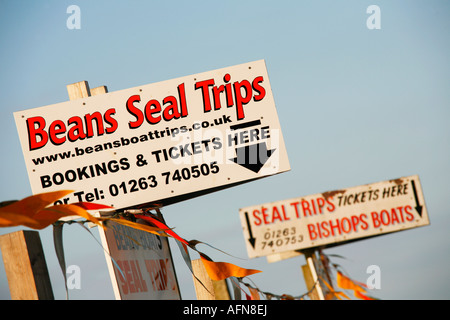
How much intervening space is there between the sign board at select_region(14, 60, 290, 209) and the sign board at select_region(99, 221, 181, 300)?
32 centimetres

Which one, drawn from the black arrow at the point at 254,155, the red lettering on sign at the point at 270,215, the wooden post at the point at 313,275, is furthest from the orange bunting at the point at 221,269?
the wooden post at the point at 313,275

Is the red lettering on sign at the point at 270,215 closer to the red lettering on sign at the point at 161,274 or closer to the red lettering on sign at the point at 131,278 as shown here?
the red lettering on sign at the point at 161,274

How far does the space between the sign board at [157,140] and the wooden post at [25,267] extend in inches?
49.7

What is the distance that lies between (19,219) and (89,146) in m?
1.72

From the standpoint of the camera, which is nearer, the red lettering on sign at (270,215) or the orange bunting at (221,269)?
the orange bunting at (221,269)

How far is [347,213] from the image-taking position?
47.1 ft

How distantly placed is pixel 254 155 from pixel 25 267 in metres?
1.92

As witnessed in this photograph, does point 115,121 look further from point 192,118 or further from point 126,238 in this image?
point 126,238

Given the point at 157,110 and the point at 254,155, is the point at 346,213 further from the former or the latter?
the point at 157,110

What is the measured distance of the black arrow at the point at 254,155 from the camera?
4621 millimetres

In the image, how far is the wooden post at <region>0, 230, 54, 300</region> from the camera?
125 inches

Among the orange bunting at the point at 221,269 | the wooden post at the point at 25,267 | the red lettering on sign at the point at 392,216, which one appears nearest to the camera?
the wooden post at the point at 25,267

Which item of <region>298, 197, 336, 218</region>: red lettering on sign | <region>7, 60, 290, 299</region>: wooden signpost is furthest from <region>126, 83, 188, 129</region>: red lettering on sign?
<region>298, 197, 336, 218</region>: red lettering on sign
